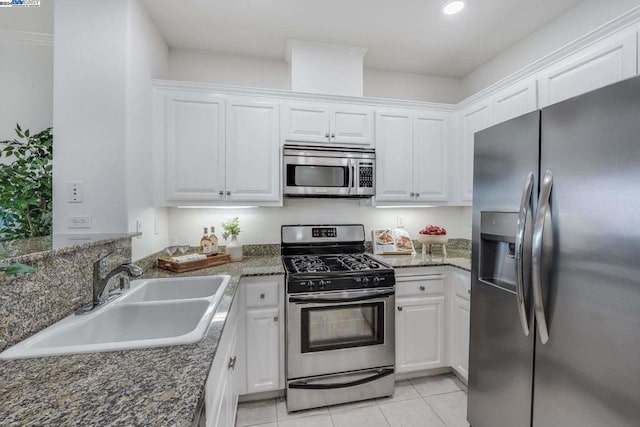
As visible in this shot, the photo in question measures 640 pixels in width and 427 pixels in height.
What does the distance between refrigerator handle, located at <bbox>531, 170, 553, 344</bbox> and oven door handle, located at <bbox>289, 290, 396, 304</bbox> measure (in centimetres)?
95

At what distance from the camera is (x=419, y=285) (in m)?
2.19

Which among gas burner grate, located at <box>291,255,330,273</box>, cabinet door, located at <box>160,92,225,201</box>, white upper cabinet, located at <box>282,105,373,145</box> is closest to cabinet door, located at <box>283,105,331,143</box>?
white upper cabinet, located at <box>282,105,373,145</box>

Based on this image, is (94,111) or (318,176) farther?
(318,176)

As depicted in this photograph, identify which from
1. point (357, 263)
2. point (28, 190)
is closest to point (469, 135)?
point (357, 263)

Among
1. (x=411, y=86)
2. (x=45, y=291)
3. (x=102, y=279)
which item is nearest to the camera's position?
(x=45, y=291)

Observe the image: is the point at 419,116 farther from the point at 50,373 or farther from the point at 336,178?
the point at 50,373

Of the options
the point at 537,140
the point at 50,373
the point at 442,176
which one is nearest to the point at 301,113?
the point at 442,176

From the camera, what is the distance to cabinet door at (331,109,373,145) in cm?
238

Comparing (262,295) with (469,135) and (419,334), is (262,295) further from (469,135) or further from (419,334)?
(469,135)

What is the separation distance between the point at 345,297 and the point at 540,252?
115cm

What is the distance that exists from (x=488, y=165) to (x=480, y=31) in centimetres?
142

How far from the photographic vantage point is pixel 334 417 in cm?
186

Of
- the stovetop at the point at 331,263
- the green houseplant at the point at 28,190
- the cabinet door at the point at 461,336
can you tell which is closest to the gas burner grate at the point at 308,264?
the stovetop at the point at 331,263

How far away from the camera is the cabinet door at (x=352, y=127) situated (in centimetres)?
238
